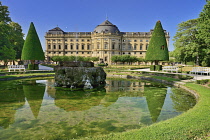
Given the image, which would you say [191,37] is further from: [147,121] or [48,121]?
[48,121]

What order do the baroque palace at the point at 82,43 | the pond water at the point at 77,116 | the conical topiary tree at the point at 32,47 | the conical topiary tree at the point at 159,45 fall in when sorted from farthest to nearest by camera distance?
the baroque palace at the point at 82,43
the conical topiary tree at the point at 32,47
the conical topiary tree at the point at 159,45
the pond water at the point at 77,116

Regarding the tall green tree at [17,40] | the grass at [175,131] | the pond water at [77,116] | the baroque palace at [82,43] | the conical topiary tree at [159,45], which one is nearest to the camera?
the grass at [175,131]

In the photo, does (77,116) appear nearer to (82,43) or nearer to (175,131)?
(175,131)

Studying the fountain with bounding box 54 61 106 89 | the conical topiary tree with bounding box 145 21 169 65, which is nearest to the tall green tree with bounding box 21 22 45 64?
the fountain with bounding box 54 61 106 89

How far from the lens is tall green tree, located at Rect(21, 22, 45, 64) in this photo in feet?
76.8

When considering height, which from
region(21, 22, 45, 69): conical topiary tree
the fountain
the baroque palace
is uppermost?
the baroque palace

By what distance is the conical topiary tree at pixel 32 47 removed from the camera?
2341 cm

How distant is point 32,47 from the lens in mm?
23516

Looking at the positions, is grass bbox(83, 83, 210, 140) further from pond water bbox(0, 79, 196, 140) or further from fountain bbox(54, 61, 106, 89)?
fountain bbox(54, 61, 106, 89)

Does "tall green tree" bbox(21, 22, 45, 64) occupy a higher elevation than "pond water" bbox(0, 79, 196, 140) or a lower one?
higher

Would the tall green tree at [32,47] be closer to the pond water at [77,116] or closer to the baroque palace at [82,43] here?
the pond water at [77,116]

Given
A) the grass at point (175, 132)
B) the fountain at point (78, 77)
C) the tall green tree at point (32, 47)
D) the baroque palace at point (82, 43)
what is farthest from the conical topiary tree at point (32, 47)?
the baroque palace at point (82, 43)

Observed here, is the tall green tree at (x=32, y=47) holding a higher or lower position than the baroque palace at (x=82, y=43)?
lower

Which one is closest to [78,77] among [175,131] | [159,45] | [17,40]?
[175,131]
